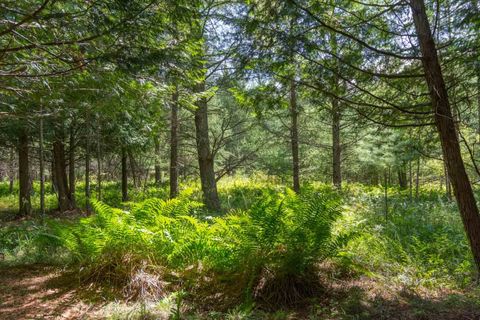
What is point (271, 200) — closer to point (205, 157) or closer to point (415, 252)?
point (415, 252)

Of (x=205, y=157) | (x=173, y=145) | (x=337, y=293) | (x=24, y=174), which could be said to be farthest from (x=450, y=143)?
(x=24, y=174)

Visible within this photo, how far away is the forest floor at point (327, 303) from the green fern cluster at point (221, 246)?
29 cm

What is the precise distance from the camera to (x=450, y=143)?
2791 millimetres

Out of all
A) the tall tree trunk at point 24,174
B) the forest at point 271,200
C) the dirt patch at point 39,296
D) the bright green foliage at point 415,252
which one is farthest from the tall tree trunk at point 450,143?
the tall tree trunk at point 24,174

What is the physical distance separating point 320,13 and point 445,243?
12.7ft

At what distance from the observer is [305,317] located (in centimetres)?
276

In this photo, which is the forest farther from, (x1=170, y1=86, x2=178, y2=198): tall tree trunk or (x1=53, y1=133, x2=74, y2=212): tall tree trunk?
(x1=53, y1=133, x2=74, y2=212): tall tree trunk

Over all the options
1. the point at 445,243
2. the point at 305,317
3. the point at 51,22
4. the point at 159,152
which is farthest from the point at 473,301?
the point at 159,152

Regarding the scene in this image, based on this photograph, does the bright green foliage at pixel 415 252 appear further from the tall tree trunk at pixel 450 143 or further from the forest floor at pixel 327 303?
the tall tree trunk at pixel 450 143

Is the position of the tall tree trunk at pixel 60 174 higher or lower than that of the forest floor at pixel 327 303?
higher

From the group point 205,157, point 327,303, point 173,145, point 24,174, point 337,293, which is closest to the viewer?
point 327,303

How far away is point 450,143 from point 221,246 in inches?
98.0

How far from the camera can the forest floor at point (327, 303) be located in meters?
2.75

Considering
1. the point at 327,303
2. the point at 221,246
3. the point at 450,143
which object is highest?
the point at 450,143
